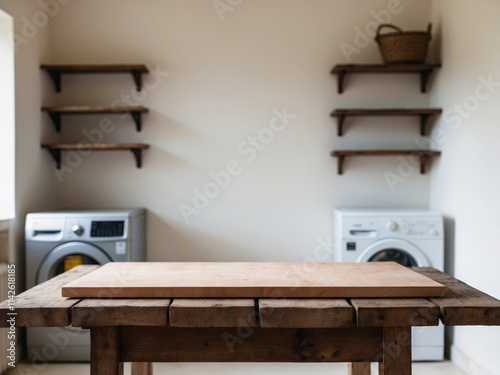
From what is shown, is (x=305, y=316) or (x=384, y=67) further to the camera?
(x=384, y=67)

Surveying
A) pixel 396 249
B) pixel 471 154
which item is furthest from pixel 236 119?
pixel 471 154

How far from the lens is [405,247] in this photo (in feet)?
10.6

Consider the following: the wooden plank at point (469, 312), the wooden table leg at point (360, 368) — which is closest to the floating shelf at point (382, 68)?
the wooden table leg at point (360, 368)

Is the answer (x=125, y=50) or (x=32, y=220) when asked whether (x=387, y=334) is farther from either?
(x=125, y=50)


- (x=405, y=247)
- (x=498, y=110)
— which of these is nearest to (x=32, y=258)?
(x=405, y=247)

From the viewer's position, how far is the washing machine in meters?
3.15

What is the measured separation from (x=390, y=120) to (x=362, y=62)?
0.48 metres

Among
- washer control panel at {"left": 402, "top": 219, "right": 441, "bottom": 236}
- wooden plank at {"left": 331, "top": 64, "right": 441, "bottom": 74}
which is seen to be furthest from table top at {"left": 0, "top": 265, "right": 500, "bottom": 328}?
wooden plank at {"left": 331, "top": 64, "right": 441, "bottom": 74}

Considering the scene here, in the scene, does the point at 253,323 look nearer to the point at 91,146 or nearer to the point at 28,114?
the point at 91,146

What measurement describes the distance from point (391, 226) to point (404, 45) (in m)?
1.24

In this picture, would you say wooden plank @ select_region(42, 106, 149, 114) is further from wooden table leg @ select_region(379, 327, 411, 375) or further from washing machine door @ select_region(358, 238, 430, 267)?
wooden table leg @ select_region(379, 327, 411, 375)

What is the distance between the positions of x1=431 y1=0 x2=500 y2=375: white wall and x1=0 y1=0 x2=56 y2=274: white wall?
2836 millimetres

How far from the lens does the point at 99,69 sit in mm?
3502

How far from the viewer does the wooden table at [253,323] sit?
1.42m
